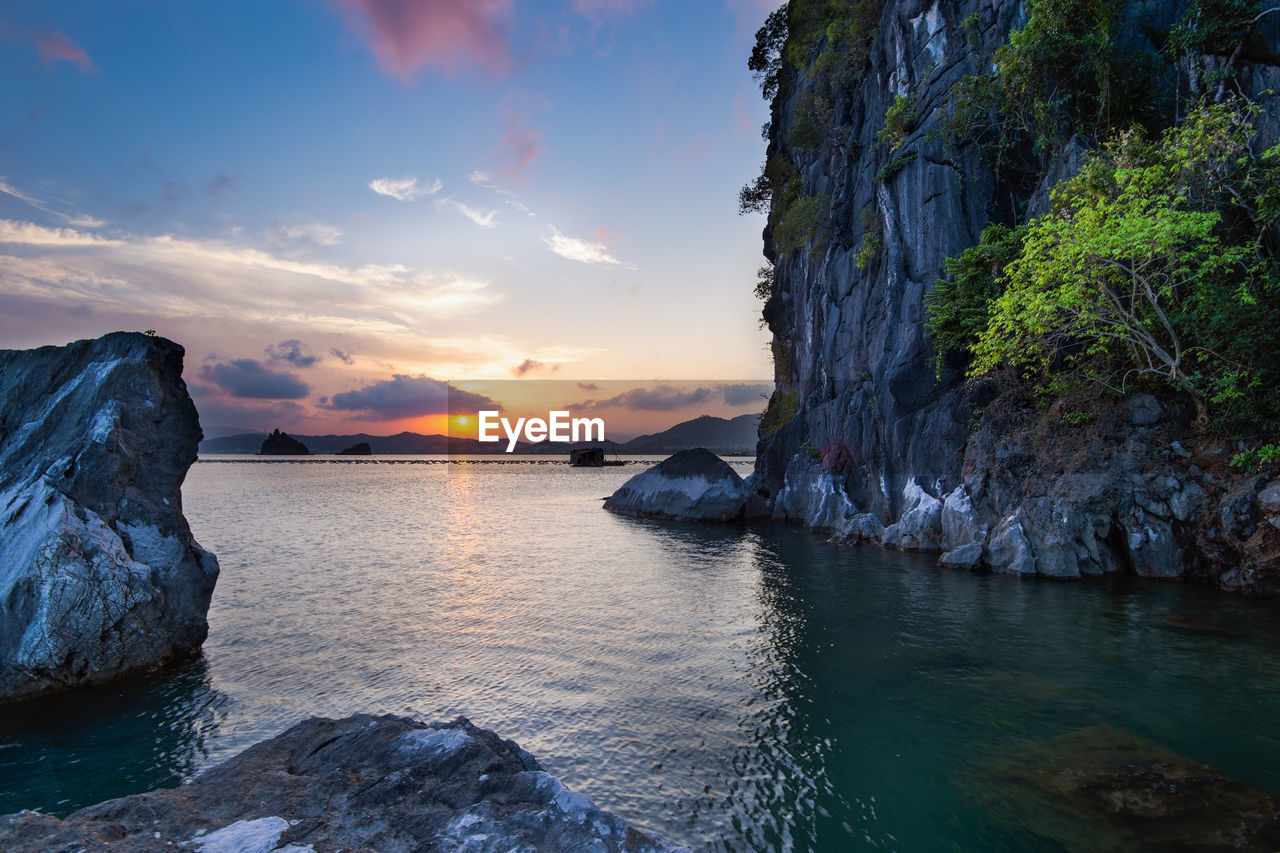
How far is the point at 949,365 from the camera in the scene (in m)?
26.3

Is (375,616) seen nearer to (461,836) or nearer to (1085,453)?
(461,836)

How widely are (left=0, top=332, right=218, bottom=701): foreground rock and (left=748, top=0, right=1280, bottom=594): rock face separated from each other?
23052 millimetres

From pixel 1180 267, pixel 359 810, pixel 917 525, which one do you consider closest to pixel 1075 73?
pixel 1180 267

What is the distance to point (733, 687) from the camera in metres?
11.2

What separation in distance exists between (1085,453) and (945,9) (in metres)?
24.6

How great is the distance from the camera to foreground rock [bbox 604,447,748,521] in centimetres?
3622

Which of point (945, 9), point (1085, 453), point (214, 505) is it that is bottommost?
point (214, 505)

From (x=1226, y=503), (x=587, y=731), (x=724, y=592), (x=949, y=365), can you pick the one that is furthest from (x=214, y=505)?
(x=1226, y=503)

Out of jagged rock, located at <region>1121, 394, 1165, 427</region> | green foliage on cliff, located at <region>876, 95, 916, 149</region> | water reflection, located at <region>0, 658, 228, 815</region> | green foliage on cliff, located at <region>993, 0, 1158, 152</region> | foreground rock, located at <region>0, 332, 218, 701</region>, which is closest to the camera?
water reflection, located at <region>0, 658, 228, 815</region>

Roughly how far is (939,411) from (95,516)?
27.8 meters

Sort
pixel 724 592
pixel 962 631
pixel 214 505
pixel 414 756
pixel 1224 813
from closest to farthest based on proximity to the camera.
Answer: pixel 414 756, pixel 1224 813, pixel 962 631, pixel 724 592, pixel 214 505

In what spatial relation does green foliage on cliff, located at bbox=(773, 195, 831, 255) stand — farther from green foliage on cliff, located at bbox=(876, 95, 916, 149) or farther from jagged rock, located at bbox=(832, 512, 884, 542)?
jagged rock, located at bbox=(832, 512, 884, 542)

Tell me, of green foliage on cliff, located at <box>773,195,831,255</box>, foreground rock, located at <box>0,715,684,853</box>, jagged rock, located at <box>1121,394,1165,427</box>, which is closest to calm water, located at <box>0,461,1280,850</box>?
foreground rock, located at <box>0,715,684,853</box>

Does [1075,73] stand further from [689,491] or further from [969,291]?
[689,491]
